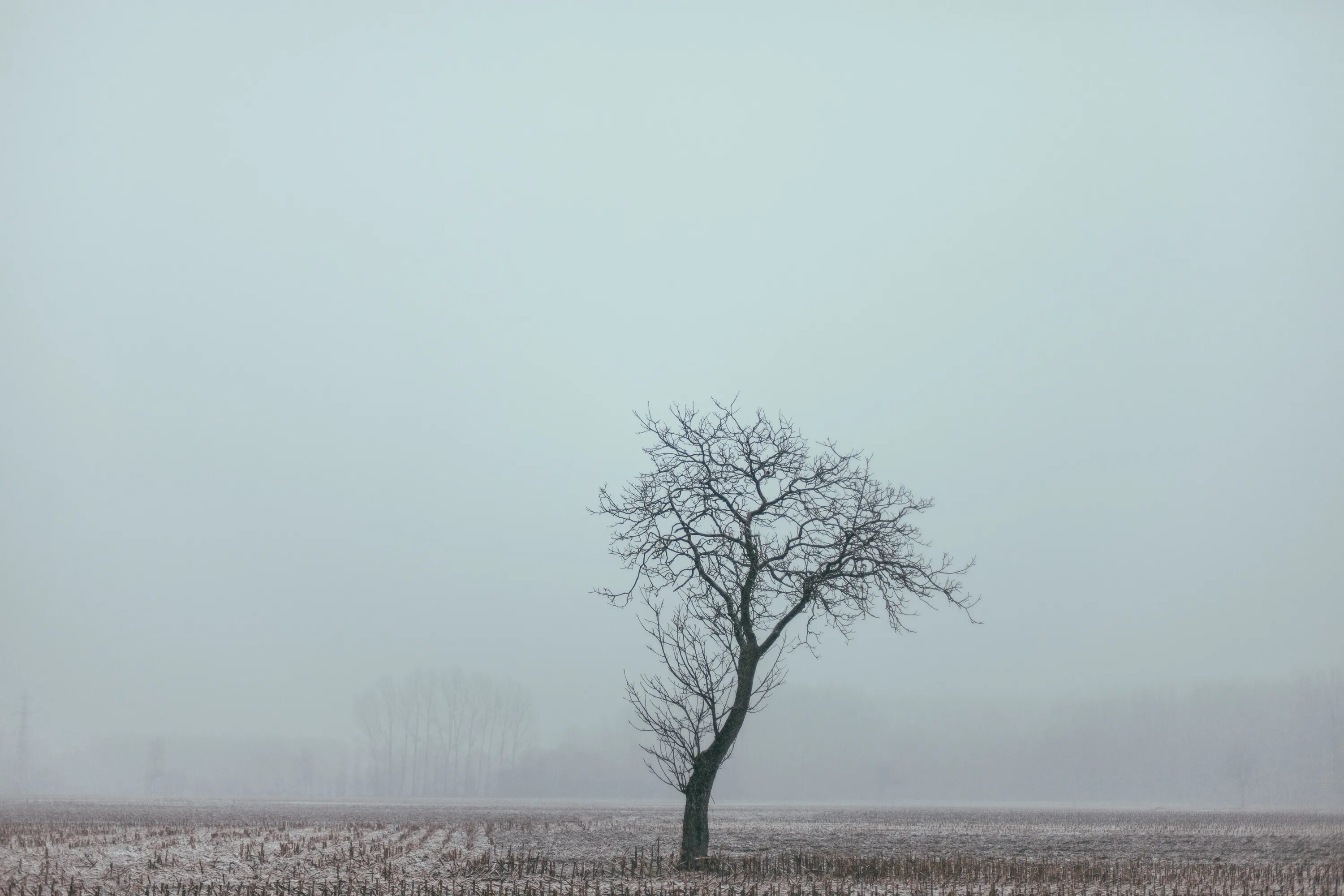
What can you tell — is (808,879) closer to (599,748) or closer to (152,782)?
(599,748)

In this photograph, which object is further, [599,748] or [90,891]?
[599,748]

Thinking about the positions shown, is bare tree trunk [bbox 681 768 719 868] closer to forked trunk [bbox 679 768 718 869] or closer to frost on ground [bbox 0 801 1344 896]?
forked trunk [bbox 679 768 718 869]

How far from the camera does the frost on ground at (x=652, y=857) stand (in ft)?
51.9

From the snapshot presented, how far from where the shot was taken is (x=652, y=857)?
20.7m

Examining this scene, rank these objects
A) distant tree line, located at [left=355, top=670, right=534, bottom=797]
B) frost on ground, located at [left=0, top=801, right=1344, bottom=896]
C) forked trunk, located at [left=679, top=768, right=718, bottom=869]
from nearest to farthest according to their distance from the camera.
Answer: frost on ground, located at [left=0, top=801, right=1344, bottom=896], forked trunk, located at [left=679, top=768, right=718, bottom=869], distant tree line, located at [left=355, top=670, right=534, bottom=797]

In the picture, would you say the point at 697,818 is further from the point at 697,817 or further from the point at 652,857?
the point at 652,857

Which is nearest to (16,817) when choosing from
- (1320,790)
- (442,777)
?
(1320,790)

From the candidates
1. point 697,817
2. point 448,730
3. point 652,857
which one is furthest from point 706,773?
point 448,730

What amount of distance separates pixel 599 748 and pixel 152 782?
188 feet

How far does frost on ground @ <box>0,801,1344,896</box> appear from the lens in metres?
15.8

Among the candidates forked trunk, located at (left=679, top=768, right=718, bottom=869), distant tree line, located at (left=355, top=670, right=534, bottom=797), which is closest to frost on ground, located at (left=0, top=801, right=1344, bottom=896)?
forked trunk, located at (left=679, top=768, right=718, bottom=869)

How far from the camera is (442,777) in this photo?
166 m

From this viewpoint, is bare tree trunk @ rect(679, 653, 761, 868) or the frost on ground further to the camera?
bare tree trunk @ rect(679, 653, 761, 868)

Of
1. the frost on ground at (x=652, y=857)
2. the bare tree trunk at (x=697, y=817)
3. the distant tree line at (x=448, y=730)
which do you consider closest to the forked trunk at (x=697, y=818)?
the bare tree trunk at (x=697, y=817)
